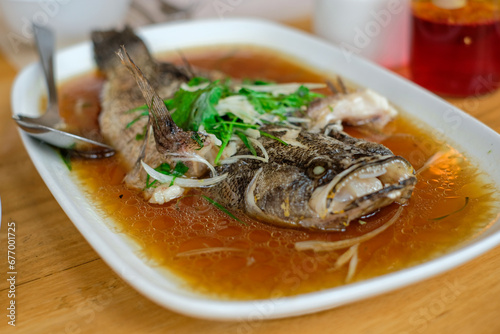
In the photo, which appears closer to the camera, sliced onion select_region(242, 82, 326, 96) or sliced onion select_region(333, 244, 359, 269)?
sliced onion select_region(333, 244, 359, 269)

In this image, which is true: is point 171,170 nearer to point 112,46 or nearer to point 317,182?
point 317,182

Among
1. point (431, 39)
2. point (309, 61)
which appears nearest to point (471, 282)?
point (431, 39)

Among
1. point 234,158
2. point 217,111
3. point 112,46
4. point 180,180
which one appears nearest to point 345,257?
point 234,158

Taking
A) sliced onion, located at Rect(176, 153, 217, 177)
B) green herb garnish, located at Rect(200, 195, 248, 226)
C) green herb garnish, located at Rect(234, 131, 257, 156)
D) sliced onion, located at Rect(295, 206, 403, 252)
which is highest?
green herb garnish, located at Rect(234, 131, 257, 156)

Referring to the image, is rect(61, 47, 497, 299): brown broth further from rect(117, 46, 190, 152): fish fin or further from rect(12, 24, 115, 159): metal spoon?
rect(117, 46, 190, 152): fish fin

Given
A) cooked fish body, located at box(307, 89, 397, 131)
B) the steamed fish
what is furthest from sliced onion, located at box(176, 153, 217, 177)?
cooked fish body, located at box(307, 89, 397, 131)

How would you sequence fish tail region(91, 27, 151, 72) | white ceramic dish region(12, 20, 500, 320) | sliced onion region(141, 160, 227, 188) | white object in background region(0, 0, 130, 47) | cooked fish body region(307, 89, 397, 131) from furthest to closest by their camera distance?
white object in background region(0, 0, 130, 47) → fish tail region(91, 27, 151, 72) → cooked fish body region(307, 89, 397, 131) → sliced onion region(141, 160, 227, 188) → white ceramic dish region(12, 20, 500, 320)

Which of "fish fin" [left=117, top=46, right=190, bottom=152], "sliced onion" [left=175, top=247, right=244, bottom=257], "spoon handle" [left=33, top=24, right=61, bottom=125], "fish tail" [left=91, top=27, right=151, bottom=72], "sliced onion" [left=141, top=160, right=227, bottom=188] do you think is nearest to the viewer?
"sliced onion" [left=175, top=247, right=244, bottom=257]
